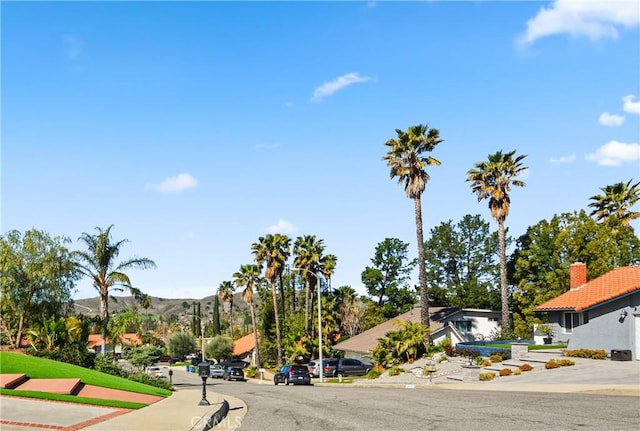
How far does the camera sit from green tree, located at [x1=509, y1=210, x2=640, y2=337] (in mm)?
55438

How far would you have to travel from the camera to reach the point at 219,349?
→ 88750 millimetres

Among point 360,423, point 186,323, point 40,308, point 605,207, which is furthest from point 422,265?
point 186,323

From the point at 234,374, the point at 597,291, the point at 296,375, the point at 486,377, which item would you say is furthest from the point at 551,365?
the point at 234,374

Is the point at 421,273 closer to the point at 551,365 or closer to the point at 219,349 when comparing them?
the point at 551,365

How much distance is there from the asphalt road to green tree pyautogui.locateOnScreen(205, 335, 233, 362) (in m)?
67.3

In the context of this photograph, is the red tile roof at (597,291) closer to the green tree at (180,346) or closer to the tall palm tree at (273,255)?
the tall palm tree at (273,255)

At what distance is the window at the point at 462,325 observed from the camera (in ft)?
204

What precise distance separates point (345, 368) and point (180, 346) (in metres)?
64.1

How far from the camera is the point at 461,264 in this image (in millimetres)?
83500

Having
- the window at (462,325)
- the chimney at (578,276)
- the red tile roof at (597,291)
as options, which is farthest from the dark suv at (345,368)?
the chimney at (578,276)

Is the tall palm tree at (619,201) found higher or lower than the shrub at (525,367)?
higher

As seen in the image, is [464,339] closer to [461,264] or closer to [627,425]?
[461,264]

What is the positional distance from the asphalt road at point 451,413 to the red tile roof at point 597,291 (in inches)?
728

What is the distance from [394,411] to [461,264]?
220ft
